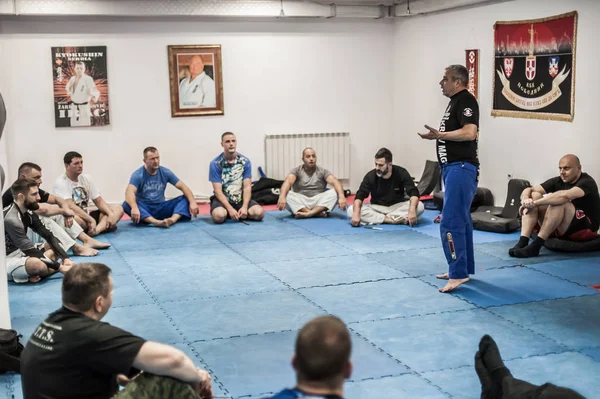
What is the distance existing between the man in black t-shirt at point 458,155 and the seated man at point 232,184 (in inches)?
163

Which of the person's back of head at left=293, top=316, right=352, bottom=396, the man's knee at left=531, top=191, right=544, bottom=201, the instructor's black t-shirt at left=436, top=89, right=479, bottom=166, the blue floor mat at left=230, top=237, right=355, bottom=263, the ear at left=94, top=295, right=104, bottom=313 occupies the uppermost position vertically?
the instructor's black t-shirt at left=436, top=89, right=479, bottom=166

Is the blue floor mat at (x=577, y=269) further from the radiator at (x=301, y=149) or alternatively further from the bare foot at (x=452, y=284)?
the radiator at (x=301, y=149)

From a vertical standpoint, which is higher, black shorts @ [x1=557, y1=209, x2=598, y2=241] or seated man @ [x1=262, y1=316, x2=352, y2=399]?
seated man @ [x1=262, y1=316, x2=352, y2=399]

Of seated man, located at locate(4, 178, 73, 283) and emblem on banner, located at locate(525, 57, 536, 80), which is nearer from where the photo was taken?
seated man, located at locate(4, 178, 73, 283)

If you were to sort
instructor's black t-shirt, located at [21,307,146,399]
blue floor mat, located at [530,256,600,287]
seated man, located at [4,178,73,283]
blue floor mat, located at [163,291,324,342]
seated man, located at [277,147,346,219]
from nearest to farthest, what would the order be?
instructor's black t-shirt, located at [21,307,146,399] → blue floor mat, located at [163,291,324,342] → seated man, located at [4,178,73,283] → blue floor mat, located at [530,256,600,287] → seated man, located at [277,147,346,219]

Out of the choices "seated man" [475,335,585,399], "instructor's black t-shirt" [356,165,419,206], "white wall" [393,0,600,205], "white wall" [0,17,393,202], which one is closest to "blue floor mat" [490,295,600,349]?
"seated man" [475,335,585,399]

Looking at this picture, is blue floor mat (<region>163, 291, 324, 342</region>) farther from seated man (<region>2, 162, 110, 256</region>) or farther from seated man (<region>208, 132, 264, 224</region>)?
seated man (<region>208, 132, 264, 224</region>)

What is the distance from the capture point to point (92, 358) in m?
2.94

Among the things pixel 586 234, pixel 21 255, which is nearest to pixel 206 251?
pixel 21 255

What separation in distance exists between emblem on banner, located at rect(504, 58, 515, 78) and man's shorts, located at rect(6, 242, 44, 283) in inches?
247

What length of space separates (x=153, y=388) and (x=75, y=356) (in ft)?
1.05

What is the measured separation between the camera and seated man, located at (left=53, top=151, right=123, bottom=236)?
30.1 feet

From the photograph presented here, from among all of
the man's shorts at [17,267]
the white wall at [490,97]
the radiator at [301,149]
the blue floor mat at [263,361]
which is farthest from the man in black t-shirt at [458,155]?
the radiator at [301,149]

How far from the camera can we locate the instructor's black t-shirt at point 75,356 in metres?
2.93
